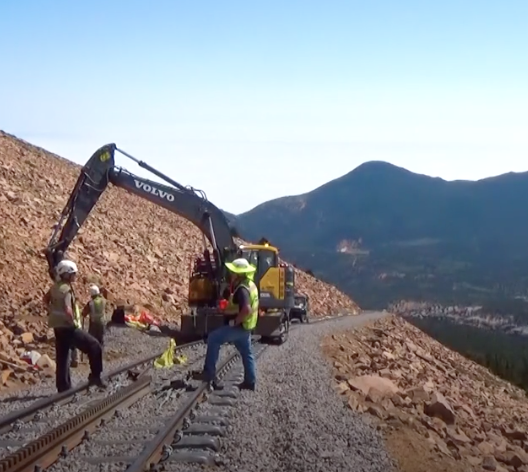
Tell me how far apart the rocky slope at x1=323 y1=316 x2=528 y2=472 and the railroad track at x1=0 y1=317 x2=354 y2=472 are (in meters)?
2.30

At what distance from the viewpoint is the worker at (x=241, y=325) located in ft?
50.6

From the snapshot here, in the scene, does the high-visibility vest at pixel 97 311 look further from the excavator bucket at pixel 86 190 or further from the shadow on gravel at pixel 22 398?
the excavator bucket at pixel 86 190

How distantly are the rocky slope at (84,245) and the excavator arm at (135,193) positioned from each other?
2658 mm

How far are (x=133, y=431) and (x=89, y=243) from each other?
31.9 m

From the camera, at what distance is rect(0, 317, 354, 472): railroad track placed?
9.95m

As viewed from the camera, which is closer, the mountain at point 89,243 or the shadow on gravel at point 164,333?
the shadow on gravel at point 164,333

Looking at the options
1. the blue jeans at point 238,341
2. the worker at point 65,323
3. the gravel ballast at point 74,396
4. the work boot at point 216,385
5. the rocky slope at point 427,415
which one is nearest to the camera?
the gravel ballast at point 74,396

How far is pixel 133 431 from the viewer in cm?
1192

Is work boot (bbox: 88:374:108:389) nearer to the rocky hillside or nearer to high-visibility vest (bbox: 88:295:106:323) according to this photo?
high-visibility vest (bbox: 88:295:106:323)

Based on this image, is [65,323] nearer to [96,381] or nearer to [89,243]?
[96,381]

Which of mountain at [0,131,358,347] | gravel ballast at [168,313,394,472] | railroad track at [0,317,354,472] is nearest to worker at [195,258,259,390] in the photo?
railroad track at [0,317,354,472]

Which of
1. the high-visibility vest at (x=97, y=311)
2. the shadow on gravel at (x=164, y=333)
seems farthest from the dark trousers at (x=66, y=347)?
the shadow on gravel at (x=164, y=333)

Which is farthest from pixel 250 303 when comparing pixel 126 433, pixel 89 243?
pixel 89 243

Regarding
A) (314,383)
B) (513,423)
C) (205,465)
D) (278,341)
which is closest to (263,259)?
(278,341)
